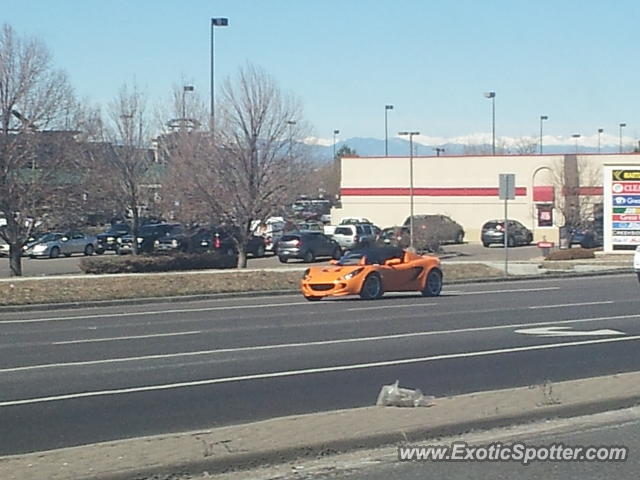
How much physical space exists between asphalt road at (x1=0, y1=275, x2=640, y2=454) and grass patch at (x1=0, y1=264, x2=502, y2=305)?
1338 mm

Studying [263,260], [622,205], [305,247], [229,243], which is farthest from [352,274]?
[263,260]

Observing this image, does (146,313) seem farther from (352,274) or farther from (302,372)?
(302,372)

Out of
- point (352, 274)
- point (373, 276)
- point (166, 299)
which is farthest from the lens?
point (166, 299)

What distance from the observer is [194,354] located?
52.9 feet

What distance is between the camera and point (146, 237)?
190 feet

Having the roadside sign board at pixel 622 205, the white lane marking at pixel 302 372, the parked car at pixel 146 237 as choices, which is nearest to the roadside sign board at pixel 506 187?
the roadside sign board at pixel 622 205

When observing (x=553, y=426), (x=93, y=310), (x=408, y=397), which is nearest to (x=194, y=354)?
(x=408, y=397)

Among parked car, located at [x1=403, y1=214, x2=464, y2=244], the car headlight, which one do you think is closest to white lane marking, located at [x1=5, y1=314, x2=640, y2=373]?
the car headlight

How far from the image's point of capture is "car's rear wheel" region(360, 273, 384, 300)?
26828 millimetres

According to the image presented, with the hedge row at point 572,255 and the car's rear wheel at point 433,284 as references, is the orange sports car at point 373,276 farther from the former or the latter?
the hedge row at point 572,255

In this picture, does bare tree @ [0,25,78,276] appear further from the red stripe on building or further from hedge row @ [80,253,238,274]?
the red stripe on building

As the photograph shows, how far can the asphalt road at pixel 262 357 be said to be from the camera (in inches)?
446

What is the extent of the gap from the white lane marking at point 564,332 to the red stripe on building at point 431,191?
55.5 meters

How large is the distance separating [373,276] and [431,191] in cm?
5043
